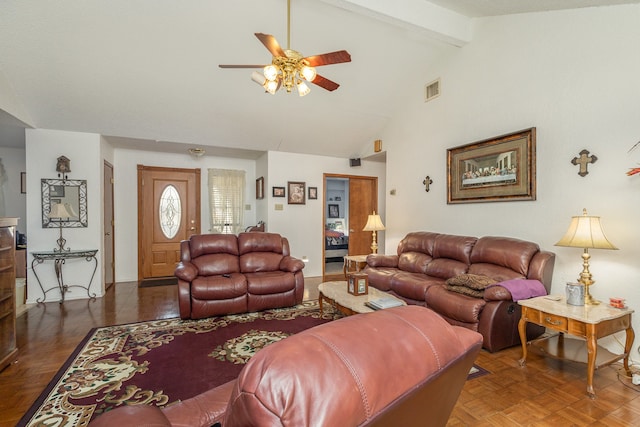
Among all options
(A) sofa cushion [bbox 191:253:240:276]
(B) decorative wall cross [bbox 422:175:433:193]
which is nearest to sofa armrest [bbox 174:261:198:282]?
(A) sofa cushion [bbox 191:253:240:276]

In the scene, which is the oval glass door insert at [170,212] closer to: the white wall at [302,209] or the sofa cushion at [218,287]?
the white wall at [302,209]

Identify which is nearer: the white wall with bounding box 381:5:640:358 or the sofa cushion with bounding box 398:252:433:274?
the white wall with bounding box 381:5:640:358

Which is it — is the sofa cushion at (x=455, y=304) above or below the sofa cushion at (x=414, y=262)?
below

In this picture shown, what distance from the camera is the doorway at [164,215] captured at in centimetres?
574

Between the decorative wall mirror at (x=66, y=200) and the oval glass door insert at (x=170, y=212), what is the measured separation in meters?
1.47

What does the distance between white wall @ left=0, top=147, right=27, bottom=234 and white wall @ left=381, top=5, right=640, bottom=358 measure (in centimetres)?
680

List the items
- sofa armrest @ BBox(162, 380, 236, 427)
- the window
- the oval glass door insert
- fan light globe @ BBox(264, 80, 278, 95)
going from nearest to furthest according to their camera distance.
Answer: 1. sofa armrest @ BBox(162, 380, 236, 427)
2. fan light globe @ BBox(264, 80, 278, 95)
3. the oval glass door insert
4. the window

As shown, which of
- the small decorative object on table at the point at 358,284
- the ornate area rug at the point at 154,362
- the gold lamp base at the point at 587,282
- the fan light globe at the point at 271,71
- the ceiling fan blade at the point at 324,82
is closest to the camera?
the ornate area rug at the point at 154,362

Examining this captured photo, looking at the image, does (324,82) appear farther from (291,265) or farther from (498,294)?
(498,294)

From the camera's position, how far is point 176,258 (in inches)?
235

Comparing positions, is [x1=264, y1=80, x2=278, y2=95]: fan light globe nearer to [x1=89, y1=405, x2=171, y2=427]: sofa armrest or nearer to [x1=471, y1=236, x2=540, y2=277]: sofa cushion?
[x1=89, y1=405, x2=171, y2=427]: sofa armrest

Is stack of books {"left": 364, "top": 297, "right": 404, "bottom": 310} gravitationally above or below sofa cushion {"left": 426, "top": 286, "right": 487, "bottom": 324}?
above

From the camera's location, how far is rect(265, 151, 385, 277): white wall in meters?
5.64

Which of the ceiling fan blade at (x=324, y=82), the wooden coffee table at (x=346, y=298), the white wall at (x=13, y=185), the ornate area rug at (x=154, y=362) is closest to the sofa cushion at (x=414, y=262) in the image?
the wooden coffee table at (x=346, y=298)
